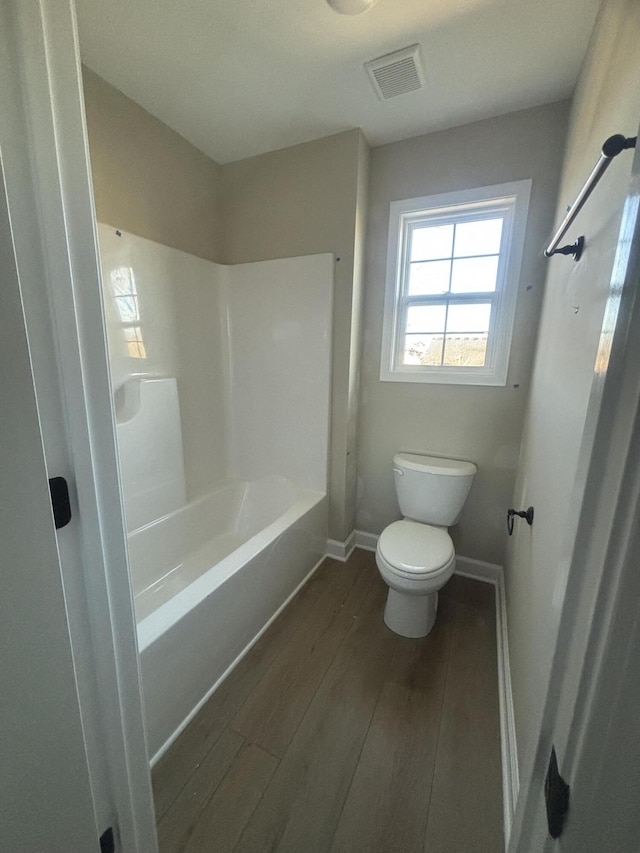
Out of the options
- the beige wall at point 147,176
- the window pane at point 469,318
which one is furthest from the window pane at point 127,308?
the window pane at point 469,318

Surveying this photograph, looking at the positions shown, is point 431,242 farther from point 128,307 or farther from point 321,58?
point 128,307

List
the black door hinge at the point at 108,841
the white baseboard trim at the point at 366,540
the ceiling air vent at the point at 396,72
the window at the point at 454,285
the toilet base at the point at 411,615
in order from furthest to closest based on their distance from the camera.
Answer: the white baseboard trim at the point at 366,540
the window at the point at 454,285
the toilet base at the point at 411,615
the ceiling air vent at the point at 396,72
the black door hinge at the point at 108,841

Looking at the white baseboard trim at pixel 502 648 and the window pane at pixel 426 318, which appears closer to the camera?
the white baseboard trim at pixel 502 648

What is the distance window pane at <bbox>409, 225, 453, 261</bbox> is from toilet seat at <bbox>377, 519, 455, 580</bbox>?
1.54 metres

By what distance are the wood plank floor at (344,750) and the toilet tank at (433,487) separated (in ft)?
1.77

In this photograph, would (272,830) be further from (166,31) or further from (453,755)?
(166,31)

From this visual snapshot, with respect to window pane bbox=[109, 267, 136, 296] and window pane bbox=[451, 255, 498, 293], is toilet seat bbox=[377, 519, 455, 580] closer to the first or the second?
window pane bbox=[451, 255, 498, 293]

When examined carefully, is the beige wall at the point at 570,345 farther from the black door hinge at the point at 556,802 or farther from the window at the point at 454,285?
the window at the point at 454,285

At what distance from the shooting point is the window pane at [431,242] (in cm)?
185

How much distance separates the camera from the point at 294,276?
6.38 feet

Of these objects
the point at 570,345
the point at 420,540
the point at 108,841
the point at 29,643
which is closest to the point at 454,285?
A: the point at 570,345

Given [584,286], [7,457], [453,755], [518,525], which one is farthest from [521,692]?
[7,457]

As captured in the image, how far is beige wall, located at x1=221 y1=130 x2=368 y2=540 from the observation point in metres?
1.77

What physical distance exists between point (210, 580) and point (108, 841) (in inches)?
25.3
